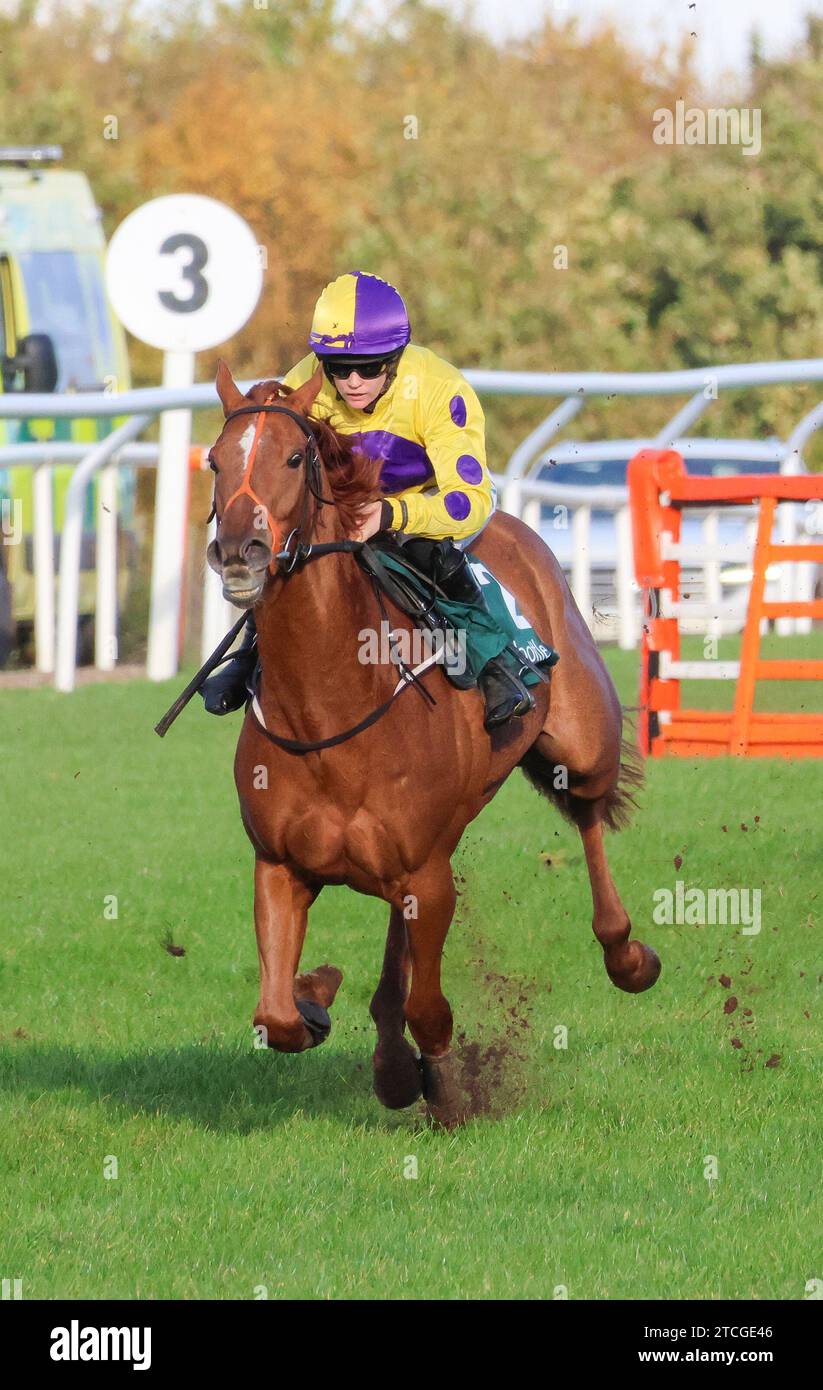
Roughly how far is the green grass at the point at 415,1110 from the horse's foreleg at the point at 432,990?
0.12m

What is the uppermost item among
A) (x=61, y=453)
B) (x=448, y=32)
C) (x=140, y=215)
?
(x=448, y=32)

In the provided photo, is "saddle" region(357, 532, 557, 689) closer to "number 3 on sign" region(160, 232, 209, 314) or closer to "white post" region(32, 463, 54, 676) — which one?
"number 3 on sign" region(160, 232, 209, 314)

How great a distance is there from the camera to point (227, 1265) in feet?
17.5

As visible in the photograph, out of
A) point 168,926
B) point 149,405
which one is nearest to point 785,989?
point 168,926

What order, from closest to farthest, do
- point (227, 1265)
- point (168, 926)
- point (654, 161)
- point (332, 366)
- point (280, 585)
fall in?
point (227, 1265), point (280, 585), point (332, 366), point (168, 926), point (654, 161)

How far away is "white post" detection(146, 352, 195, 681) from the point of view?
15.1 m

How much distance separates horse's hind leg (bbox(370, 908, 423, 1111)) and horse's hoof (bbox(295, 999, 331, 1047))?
0.64 feet

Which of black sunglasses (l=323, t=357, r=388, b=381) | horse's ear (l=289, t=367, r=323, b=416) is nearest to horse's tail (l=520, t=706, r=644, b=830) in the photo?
black sunglasses (l=323, t=357, r=388, b=381)

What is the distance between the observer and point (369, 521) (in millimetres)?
6004

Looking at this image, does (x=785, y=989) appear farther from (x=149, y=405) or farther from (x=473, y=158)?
(x=473, y=158)

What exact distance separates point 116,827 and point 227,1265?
5.72 metres

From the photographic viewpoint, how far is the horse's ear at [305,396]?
576 cm

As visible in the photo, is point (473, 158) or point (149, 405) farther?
point (473, 158)

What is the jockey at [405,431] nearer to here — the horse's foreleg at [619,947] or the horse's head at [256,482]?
the horse's head at [256,482]
